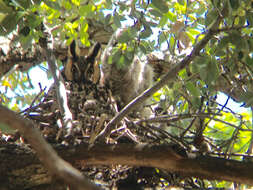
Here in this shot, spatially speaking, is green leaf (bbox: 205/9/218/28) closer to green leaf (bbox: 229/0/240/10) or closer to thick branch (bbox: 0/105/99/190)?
green leaf (bbox: 229/0/240/10)

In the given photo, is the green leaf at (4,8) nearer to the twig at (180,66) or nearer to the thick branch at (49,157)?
the twig at (180,66)

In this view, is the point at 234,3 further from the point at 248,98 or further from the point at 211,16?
the point at 248,98

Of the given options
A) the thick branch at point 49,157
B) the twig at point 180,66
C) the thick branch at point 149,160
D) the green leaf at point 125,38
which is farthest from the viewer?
the green leaf at point 125,38

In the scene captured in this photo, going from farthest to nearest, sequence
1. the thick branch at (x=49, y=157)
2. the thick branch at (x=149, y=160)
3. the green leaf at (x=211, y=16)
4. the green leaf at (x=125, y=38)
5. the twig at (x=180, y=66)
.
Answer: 1. the green leaf at (x=125, y=38)
2. the green leaf at (x=211, y=16)
3. the twig at (x=180, y=66)
4. the thick branch at (x=149, y=160)
5. the thick branch at (x=49, y=157)

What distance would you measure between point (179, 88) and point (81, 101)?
822mm

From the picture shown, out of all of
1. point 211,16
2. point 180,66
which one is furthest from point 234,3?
point 180,66

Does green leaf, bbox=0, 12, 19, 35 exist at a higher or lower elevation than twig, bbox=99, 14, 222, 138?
higher

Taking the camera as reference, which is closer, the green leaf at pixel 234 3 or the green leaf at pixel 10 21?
the green leaf at pixel 234 3

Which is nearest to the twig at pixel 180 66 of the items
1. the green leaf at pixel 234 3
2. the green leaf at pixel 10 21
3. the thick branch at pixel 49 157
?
the green leaf at pixel 234 3

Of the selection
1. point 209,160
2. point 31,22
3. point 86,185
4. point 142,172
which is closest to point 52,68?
point 31,22

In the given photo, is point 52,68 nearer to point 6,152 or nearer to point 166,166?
point 6,152

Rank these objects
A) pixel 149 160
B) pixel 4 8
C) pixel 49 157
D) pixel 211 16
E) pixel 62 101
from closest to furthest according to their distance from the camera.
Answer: pixel 49 157 < pixel 149 160 < pixel 4 8 < pixel 211 16 < pixel 62 101

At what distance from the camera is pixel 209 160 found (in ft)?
3.84

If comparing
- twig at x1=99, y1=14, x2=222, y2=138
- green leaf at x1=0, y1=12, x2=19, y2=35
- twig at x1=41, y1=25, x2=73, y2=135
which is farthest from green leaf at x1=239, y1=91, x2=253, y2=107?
green leaf at x1=0, y1=12, x2=19, y2=35
